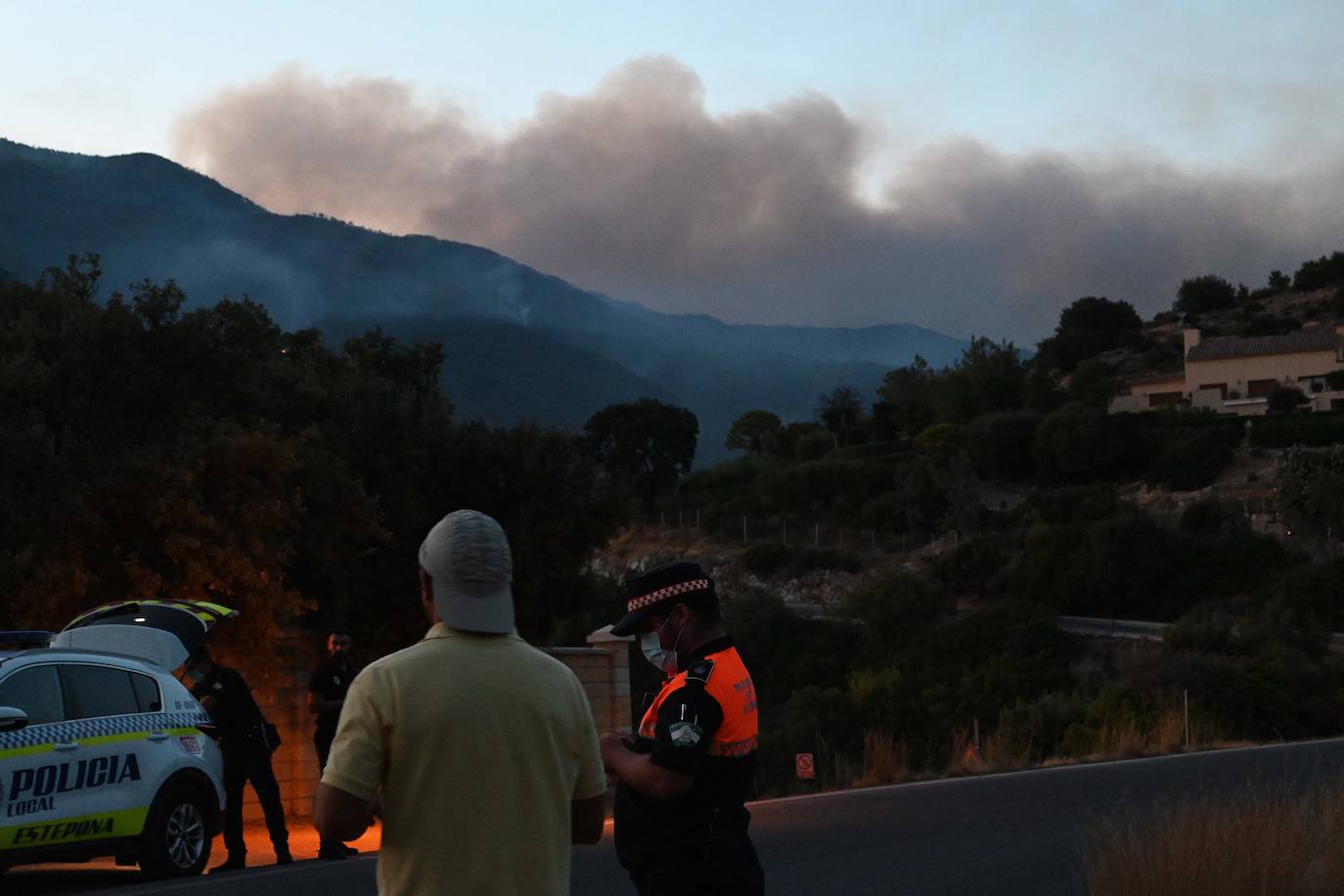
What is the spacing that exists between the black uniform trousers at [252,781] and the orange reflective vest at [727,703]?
28.7 ft

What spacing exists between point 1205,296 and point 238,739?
128889 millimetres

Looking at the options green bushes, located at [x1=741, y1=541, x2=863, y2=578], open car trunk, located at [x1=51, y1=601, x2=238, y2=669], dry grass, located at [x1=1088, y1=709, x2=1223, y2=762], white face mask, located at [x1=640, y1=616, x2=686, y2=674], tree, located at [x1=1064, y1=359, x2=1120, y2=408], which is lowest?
green bushes, located at [x1=741, y1=541, x2=863, y2=578]

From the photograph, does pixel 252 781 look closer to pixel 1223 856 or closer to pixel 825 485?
pixel 1223 856

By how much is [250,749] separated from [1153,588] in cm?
4951

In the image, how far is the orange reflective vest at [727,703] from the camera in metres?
5.55

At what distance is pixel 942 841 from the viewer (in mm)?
14031

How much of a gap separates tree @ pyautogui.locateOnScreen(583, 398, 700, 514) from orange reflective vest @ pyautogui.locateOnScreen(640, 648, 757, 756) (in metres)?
88.6

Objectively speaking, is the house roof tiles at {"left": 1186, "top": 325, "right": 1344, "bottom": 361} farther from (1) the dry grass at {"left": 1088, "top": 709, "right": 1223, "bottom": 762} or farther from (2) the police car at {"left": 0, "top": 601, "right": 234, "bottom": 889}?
(2) the police car at {"left": 0, "top": 601, "right": 234, "bottom": 889}

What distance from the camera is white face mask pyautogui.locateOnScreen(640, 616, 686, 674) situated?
5715 mm

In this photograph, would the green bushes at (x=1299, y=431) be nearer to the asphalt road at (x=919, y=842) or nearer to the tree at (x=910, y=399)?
the tree at (x=910, y=399)

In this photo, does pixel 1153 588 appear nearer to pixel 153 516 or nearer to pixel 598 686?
pixel 598 686

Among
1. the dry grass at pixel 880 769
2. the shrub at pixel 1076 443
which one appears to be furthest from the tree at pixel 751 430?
the dry grass at pixel 880 769

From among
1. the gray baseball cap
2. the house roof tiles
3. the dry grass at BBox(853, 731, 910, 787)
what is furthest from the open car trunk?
the house roof tiles

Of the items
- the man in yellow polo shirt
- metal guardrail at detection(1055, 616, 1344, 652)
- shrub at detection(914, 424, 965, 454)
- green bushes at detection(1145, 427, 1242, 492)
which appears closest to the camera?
the man in yellow polo shirt
